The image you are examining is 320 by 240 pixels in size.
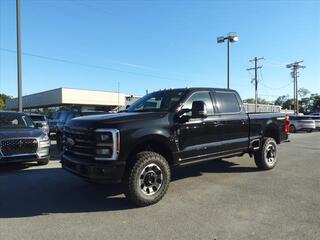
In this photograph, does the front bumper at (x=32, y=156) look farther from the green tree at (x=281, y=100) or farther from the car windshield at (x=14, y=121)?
the green tree at (x=281, y=100)

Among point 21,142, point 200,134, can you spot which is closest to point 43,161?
point 21,142

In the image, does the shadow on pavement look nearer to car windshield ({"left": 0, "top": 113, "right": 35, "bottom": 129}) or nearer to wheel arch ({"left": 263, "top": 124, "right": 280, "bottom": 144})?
wheel arch ({"left": 263, "top": 124, "right": 280, "bottom": 144})

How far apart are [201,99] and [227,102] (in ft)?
3.11

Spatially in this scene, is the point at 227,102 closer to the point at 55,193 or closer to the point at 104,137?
the point at 104,137

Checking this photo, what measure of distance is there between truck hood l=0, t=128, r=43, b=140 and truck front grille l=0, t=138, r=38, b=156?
0.14 metres

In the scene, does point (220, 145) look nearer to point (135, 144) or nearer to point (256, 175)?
point (256, 175)

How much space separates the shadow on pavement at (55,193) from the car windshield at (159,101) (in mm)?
1758

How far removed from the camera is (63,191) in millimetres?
6695

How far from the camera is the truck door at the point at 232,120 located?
7.41 metres

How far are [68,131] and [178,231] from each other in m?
2.98

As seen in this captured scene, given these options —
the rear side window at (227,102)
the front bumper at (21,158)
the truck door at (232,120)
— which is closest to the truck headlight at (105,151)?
the truck door at (232,120)

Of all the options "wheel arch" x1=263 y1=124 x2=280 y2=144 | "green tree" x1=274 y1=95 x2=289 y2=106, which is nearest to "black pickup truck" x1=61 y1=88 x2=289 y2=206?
"wheel arch" x1=263 y1=124 x2=280 y2=144

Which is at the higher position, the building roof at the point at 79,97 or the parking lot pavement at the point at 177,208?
the building roof at the point at 79,97

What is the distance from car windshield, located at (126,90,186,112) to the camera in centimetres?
674
